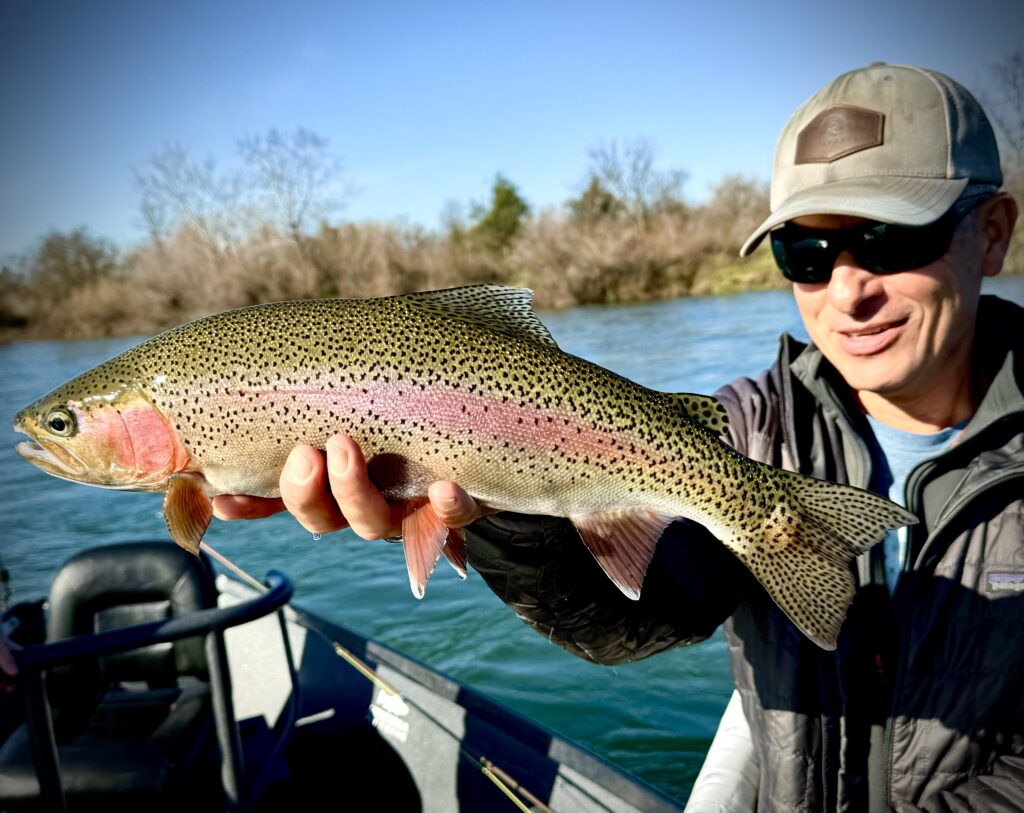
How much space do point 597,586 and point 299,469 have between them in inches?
32.4

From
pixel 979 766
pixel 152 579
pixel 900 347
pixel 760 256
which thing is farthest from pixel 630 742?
pixel 760 256

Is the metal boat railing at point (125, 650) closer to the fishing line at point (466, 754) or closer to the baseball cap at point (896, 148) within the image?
the fishing line at point (466, 754)

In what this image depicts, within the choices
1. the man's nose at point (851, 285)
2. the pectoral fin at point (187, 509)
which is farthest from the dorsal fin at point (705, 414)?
the pectoral fin at point (187, 509)

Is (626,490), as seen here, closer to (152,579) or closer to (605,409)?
(605,409)

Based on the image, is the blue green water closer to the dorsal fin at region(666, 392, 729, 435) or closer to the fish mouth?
the dorsal fin at region(666, 392, 729, 435)

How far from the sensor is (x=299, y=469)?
5.84 ft

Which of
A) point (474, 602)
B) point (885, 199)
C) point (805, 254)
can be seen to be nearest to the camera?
point (885, 199)

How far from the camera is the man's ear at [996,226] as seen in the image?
88.2 inches

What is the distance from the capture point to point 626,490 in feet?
6.19

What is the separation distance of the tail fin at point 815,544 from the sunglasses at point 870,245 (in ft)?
2.41

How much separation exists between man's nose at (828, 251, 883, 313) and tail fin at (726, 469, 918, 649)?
0.63m

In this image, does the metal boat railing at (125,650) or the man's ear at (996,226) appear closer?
the man's ear at (996,226)

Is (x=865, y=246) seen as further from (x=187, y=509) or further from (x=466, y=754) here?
(x=466, y=754)

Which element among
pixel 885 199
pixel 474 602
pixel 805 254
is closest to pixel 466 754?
pixel 805 254
